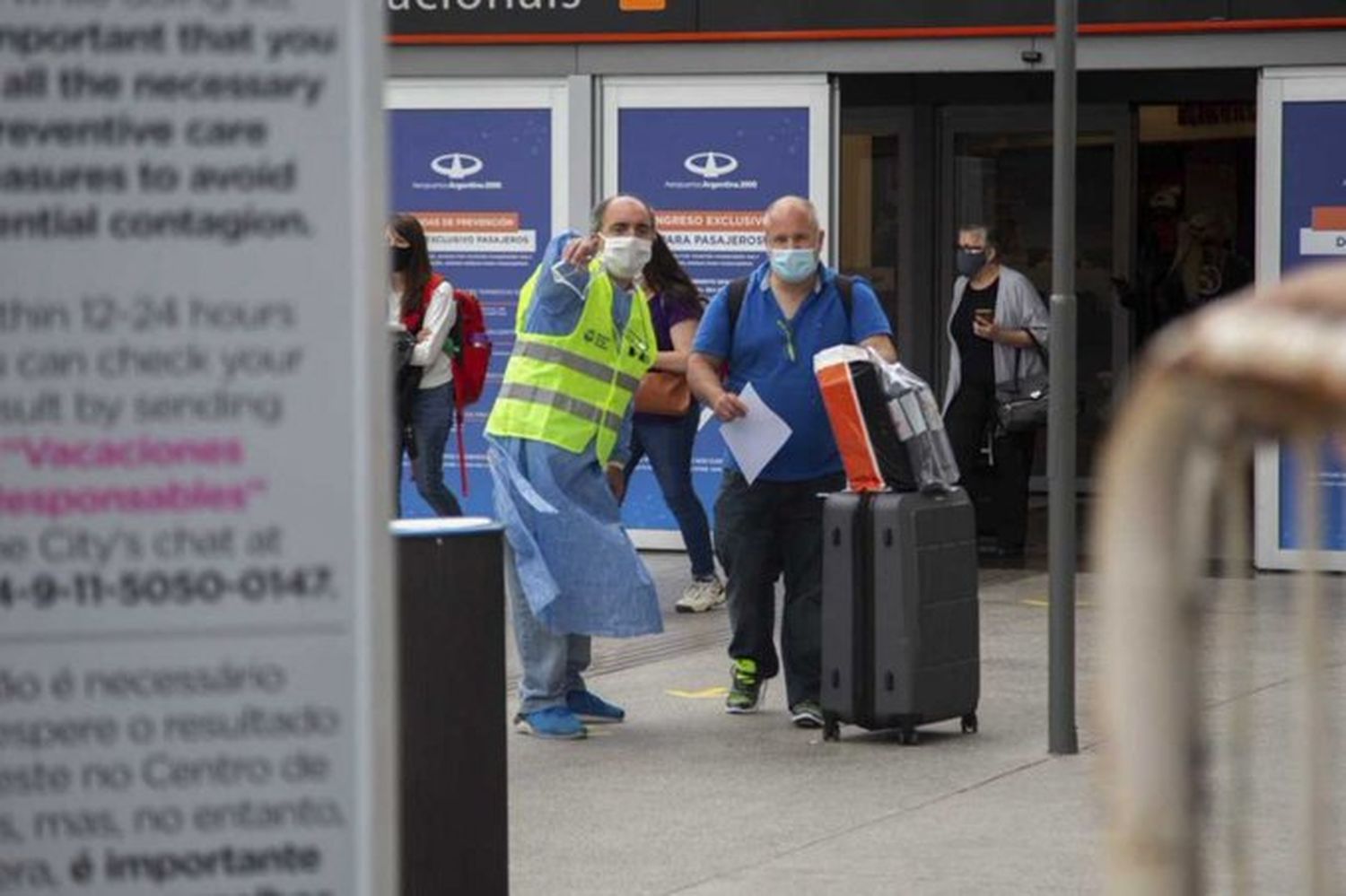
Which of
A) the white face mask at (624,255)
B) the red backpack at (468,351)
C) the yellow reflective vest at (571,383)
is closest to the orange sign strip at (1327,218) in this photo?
the red backpack at (468,351)

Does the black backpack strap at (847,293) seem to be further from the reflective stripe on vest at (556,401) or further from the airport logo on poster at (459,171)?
the airport logo on poster at (459,171)

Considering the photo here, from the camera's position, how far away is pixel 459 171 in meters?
16.0

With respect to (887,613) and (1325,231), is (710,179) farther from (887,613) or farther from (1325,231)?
(887,613)

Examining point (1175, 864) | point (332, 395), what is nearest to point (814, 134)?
point (332, 395)

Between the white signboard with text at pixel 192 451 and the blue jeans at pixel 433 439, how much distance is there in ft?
36.7

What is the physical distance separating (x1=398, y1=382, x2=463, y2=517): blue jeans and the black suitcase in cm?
452

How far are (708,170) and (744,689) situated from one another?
574 cm

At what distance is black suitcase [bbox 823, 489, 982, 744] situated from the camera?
31.6ft

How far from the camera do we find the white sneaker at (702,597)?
13758 millimetres

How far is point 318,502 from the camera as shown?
2.76m

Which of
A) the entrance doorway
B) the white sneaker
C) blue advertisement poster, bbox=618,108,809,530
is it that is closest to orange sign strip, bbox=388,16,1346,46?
blue advertisement poster, bbox=618,108,809,530

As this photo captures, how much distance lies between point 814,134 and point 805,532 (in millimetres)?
5742

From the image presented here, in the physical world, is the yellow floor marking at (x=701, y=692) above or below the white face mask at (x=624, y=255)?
below

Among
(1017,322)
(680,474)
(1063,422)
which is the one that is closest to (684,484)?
(680,474)
